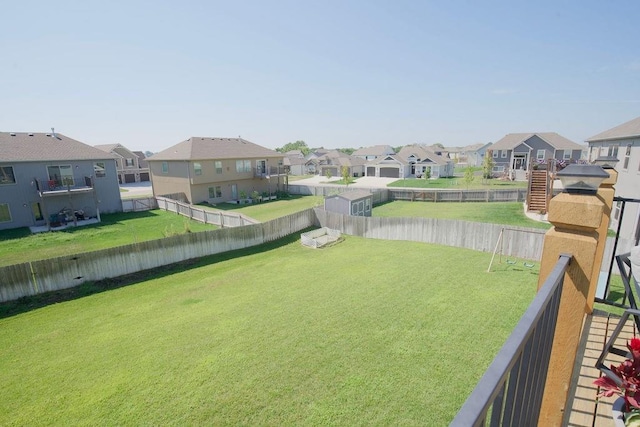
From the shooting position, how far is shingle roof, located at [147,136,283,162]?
3384 cm

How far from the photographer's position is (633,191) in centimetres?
1614

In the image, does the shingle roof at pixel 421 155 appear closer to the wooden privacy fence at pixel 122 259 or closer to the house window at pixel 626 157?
the house window at pixel 626 157

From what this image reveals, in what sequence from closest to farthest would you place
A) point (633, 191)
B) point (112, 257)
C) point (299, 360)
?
point (299, 360)
point (112, 257)
point (633, 191)

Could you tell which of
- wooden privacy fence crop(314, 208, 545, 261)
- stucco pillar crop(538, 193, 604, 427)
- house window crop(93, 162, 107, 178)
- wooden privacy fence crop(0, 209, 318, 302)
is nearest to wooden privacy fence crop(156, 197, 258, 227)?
wooden privacy fence crop(0, 209, 318, 302)

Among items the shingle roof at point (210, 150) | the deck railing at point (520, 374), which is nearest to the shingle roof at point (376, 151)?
the shingle roof at point (210, 150)

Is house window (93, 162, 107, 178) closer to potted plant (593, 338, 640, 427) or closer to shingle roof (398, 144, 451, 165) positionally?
potted plant (593, 338, 640, 427)

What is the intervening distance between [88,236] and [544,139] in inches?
2189

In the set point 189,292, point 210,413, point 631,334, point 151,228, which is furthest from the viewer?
point 151,228

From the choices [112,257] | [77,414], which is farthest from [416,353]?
[112,257]

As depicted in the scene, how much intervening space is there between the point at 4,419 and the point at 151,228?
18191mm

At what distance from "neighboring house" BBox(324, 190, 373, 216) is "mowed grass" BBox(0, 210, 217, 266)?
362 inches

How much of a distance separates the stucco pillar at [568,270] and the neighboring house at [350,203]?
2054 centimetres

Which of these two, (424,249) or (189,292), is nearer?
(189,292)

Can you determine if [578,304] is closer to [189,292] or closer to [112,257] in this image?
[189,292]
